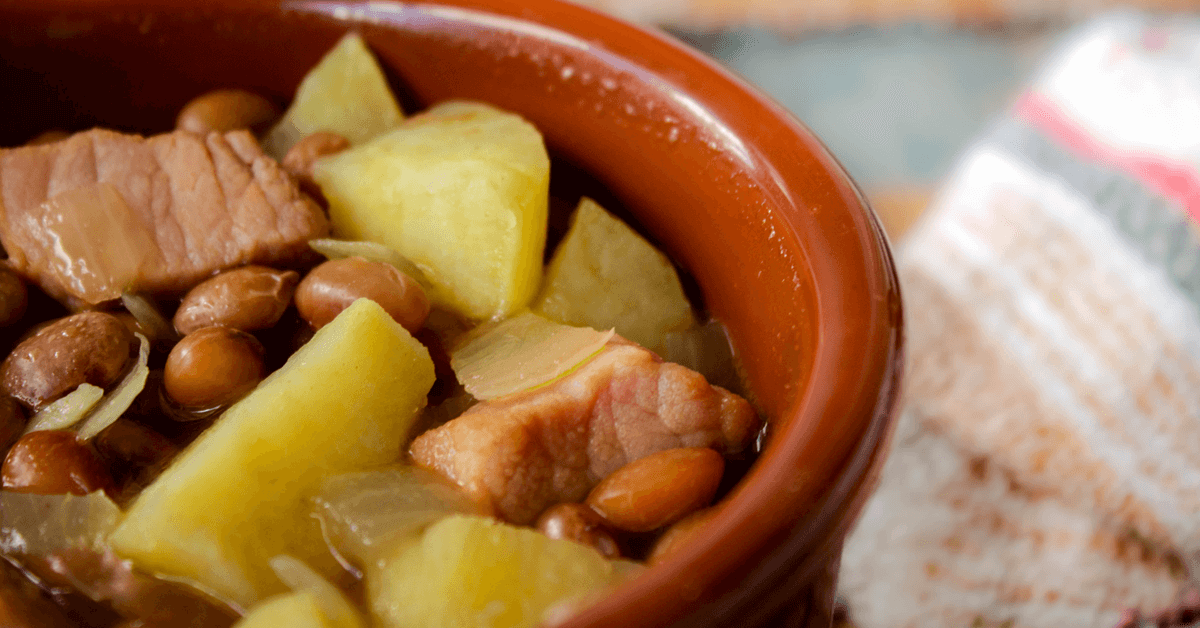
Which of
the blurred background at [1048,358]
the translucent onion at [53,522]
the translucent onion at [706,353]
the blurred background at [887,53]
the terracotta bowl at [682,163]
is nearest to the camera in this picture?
the terracotta bowl at [682,163]

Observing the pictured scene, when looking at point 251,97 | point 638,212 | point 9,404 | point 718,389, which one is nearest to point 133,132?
point 251,97

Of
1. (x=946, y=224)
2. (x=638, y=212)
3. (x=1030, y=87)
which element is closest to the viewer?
(x=638, y=212)

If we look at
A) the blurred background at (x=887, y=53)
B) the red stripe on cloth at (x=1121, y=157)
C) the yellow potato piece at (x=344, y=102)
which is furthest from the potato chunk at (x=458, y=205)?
the blurred background at (x=887, y=53)

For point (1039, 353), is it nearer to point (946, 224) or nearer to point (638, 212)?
point (946, 224)

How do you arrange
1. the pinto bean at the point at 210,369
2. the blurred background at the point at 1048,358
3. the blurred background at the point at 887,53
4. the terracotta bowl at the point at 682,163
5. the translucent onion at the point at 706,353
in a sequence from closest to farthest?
the terracotta bowl at the point at 682,163 → the pinto bean at the point at 210,369 → the translucent onion at the point at 706,353 → the blurred background at the point at 1048,358 → the blurred background at the point at 887,53

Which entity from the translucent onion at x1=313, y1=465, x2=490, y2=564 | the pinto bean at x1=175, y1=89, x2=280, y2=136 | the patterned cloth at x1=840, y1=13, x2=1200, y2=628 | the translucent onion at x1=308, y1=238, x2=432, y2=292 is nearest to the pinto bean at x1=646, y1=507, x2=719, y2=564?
the translucent onion at x1=313, y1=465, x2=490, y2=564

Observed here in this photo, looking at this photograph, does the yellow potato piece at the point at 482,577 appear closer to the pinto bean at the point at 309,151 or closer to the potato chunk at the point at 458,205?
the potato chunk at the point at 458,205

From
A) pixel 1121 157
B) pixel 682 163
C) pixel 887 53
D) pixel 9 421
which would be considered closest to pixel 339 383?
pixel 9 421
